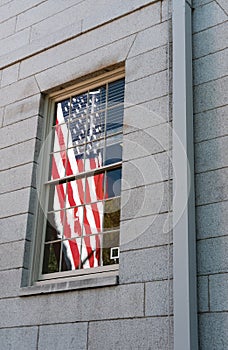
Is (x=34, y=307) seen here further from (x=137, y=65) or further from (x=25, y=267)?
(x=137, y=65)

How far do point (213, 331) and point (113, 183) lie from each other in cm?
215

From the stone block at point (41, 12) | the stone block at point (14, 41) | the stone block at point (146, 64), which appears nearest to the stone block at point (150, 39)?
the stone block at point (146, 64)

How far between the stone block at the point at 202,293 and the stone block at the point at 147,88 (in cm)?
206

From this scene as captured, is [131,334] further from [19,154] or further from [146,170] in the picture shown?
[19,154]

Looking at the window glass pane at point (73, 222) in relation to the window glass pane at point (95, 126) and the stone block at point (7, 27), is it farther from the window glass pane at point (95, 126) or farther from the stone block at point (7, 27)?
the stone block at point (7, 27)

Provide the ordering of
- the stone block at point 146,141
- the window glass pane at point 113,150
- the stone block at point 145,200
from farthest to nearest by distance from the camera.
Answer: the window glass pane at point 113,150 → the stone block at point 146,141 → the stone block at point 145,200

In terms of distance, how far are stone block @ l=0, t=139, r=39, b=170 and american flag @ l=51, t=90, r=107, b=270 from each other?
0.27m

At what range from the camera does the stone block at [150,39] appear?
6406 mm

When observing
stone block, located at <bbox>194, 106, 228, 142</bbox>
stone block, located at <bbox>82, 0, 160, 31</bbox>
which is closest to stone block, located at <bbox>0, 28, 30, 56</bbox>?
stone block, located at <bbox>82, 0, 160, 31</bbox>

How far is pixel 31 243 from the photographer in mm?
6691

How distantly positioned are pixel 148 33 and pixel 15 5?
2.82 meters

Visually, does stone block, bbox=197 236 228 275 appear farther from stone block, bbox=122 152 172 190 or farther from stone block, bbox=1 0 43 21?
stone block, bbox=1 0 43 21

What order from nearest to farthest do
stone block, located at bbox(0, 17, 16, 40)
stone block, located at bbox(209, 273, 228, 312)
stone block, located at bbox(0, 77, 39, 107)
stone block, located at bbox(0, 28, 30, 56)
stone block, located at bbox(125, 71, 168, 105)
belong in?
stone block, located at bbox(209, 273, 228, 312) < stone block, located at bbox(125, 71, 168, 105) < stone block, located at bbox(0, 77, 39, 107) < stone block, located at bbox(0, 28, 30, 56) < stone block, located at bbox(0, 17, 16, 40)

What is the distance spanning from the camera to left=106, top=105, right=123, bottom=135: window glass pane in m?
6.66
